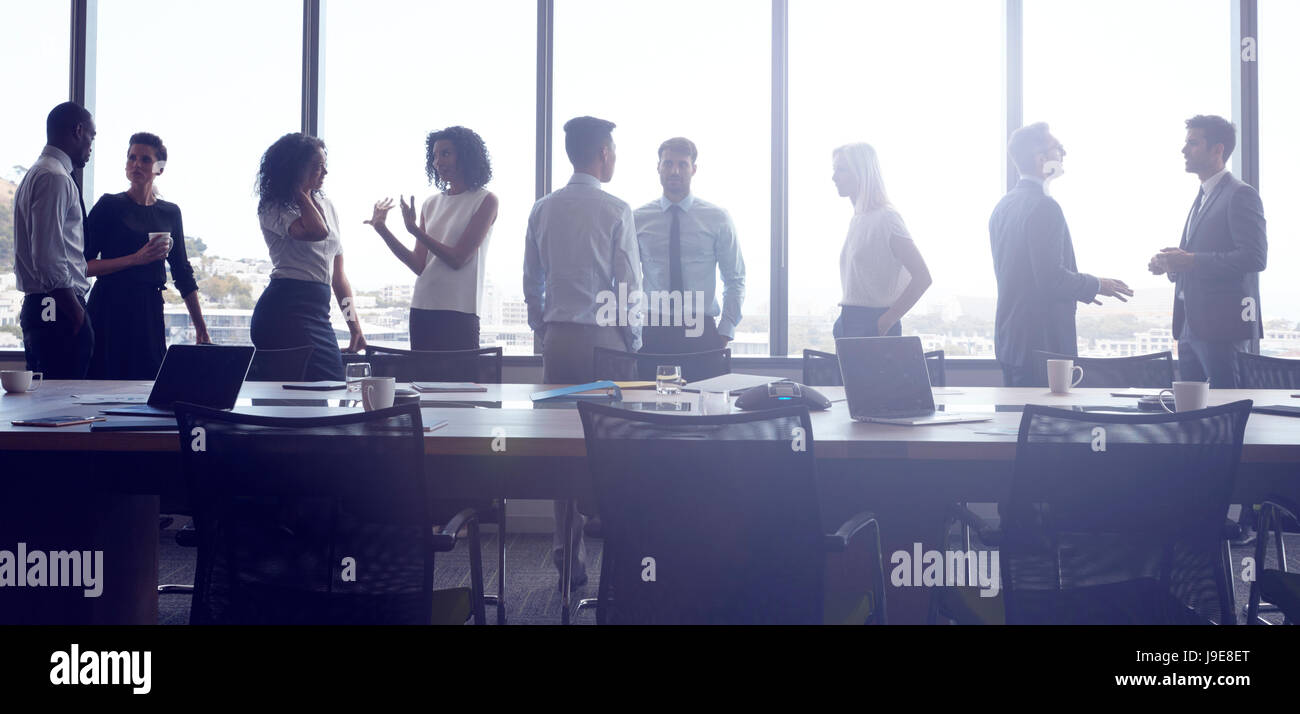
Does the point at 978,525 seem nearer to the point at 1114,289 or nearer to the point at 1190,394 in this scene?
the point at 1190,394

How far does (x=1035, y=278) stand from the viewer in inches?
137

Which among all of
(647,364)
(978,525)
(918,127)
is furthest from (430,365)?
(918,127)

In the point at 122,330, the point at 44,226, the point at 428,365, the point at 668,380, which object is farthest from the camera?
the point at 122,330

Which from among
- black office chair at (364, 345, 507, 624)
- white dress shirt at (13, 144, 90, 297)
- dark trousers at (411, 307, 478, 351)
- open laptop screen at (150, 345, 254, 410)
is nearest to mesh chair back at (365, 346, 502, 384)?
black office chair at (364, 345, 507, 624)

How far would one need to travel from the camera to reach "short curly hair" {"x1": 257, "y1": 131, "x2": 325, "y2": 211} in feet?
10.7

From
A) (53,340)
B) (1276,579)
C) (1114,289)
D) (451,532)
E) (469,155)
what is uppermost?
(469,155)

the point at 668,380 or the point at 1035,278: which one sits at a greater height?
the point at 1035,278

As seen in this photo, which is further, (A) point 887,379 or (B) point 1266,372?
(B) point 1266,372

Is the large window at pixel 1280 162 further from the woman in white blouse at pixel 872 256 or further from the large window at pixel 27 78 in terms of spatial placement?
the large window at pixel 27 78

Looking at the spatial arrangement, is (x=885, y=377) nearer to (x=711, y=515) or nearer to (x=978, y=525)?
(x=978, y=525)

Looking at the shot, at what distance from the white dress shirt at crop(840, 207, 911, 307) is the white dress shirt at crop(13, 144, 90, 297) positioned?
3106 millimetres

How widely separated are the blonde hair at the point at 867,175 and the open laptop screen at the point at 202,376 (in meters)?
2.42

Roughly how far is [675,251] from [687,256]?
6 cm

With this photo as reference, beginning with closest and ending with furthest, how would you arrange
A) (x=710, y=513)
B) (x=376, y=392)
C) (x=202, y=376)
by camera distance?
(x=710, y=513), (x=376, y=392), (x=202, y=376)
